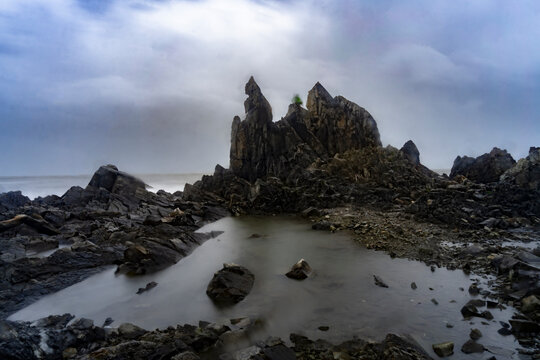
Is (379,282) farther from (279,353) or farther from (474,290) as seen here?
(279,353)

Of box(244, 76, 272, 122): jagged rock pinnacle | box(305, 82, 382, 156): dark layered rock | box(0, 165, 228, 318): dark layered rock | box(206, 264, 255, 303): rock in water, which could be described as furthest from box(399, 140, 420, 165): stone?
box(206, 264, 255, 303): rock in water

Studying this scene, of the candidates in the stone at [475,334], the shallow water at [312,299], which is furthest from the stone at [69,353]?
the stone at [475,334]

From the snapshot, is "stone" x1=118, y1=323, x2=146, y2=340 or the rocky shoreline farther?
"stone" x1=118, y1=323, x2=146, y2=340

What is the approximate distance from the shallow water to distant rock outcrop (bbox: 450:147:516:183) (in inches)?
1248

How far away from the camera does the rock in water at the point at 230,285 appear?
1027cm

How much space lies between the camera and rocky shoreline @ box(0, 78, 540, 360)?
6969mm

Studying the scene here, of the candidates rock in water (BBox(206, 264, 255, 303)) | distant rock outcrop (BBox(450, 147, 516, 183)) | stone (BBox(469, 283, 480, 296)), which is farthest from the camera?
distant rock outcrop (BBox(450, 147, 516, 183))

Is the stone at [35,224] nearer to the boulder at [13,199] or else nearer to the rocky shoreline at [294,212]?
the rocky shoreline at [294,212]

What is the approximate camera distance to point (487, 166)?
123 ft

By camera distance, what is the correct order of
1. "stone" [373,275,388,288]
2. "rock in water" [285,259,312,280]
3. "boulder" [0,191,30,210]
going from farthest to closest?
"boulder" [0,191,30,210] < "rock in water" [285,259,312,280] < "stone" [373,275,388,288]

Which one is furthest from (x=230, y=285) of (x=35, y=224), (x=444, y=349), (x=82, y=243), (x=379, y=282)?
(x=35, y=224)

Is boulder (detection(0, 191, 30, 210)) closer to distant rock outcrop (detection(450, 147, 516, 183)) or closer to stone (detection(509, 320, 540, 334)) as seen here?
stone (detection(509, 320, 540, 334))

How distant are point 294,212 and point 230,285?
18.7 meters

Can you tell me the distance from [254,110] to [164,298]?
3694 centimetres
